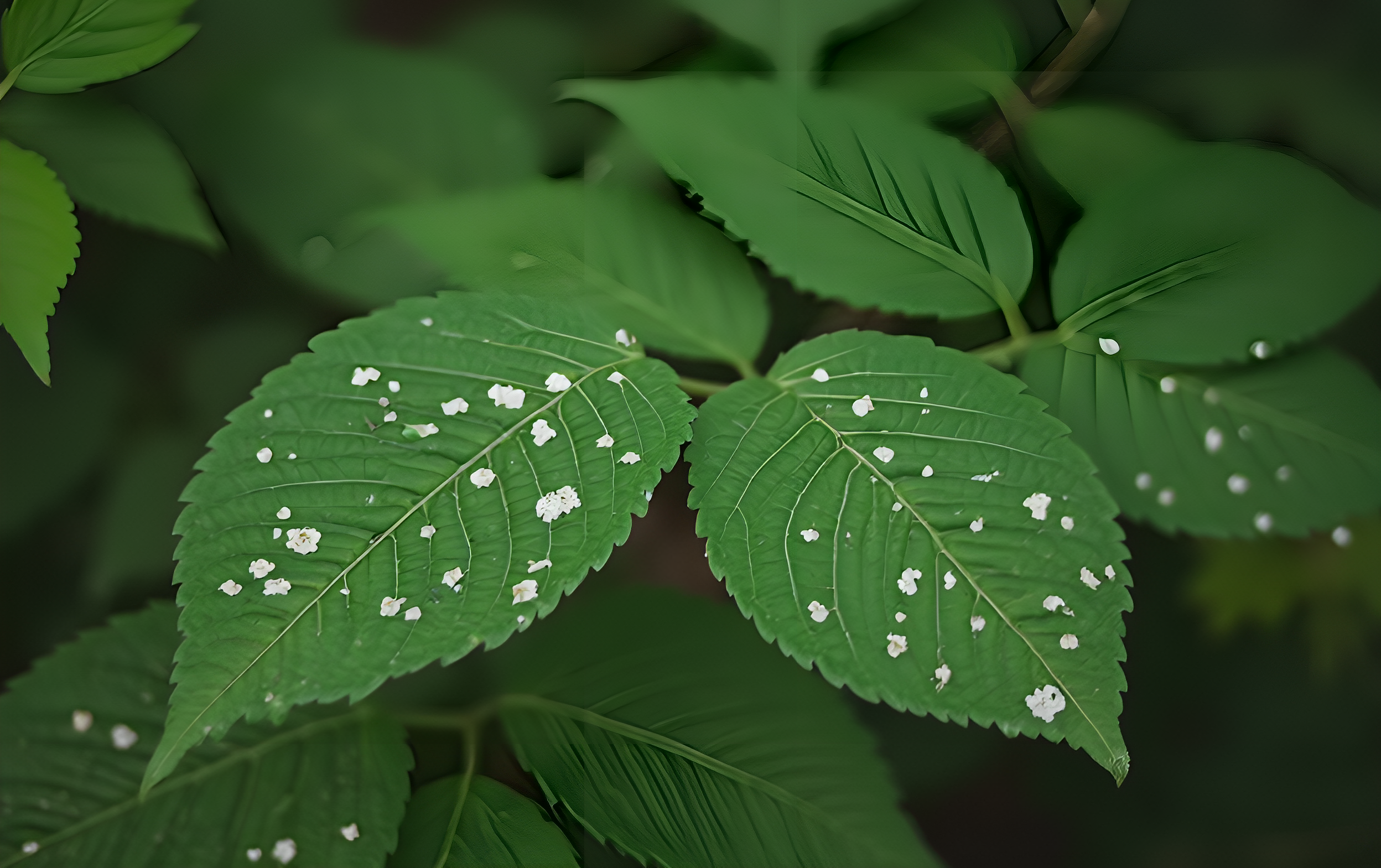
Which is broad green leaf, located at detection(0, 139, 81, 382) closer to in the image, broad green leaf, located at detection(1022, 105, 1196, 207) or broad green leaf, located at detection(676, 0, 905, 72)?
broad green leaf, located at detection(676, 0, 905, 72)

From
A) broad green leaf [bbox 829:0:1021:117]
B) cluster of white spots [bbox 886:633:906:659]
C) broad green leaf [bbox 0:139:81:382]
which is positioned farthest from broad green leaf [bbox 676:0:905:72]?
broad green leaf [bbox 0:139:81:382]

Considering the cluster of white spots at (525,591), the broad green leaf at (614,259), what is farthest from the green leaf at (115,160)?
the cluster of white spots at (525,591)

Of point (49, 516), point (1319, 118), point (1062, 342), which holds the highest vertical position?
point (1319, 118)

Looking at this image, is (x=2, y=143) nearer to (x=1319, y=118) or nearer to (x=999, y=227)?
(x=999, y=227)

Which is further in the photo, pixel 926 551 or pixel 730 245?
pixel 730 245

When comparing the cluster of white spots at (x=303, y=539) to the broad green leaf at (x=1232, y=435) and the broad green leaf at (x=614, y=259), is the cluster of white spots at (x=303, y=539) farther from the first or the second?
the broad green leaf at (x=1232, y=435)

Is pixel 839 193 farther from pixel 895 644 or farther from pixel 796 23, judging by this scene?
pixel 895 644

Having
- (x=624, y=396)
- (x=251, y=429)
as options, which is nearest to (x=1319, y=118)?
(x=624, y=396)
